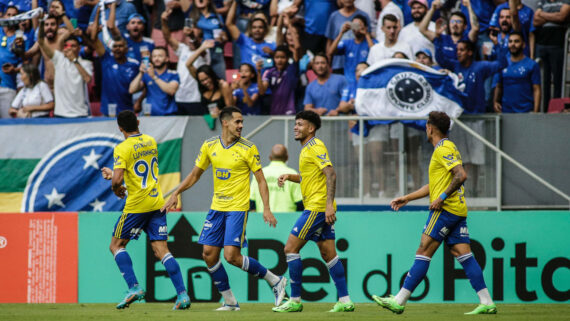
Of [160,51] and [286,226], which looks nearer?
[286,226]

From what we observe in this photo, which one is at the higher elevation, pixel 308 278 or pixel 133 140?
pixel 133 140

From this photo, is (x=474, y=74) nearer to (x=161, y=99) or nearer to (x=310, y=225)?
(x=161, y=99)

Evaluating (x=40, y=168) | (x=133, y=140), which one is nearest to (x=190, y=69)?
(x=40, y=168)

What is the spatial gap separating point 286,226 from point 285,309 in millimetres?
2693

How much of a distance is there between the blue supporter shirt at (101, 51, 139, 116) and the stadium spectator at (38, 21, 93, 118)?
322mm

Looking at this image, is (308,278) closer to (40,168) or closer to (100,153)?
(100,153)

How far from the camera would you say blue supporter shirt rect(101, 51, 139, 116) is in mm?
14289

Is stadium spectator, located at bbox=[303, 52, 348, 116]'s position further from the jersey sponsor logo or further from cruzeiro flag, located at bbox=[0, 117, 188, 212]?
the jersey sponsor logo

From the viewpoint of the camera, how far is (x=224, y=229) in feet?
28.5

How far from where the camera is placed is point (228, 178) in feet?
28.3

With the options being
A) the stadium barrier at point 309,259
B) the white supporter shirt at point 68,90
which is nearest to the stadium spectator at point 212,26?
the white supporter shirt at point 68,90

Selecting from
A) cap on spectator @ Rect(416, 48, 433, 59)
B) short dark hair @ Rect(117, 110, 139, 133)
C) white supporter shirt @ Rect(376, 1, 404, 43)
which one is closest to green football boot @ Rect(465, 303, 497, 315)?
short dark hair @ Rect(117, 110, 139, 133)

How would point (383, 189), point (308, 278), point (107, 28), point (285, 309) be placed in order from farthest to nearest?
point (107, 28) < point (383, 189) < point (308, 278) < point (285, 309)

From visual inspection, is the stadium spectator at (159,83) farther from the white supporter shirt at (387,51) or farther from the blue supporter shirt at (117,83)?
the white supporter shirt at (387,51)
